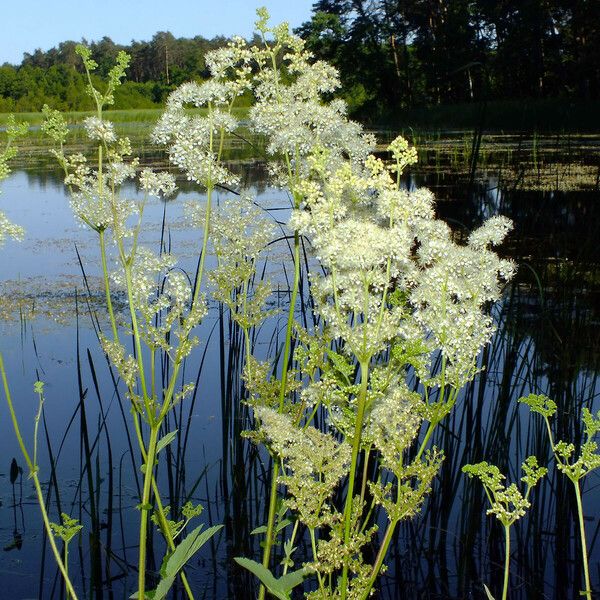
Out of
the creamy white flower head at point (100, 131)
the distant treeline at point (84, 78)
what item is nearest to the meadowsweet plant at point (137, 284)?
the creamy white flower head at point (100, 131)

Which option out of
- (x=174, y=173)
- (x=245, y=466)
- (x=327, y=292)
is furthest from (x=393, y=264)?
(x=174, y=173)

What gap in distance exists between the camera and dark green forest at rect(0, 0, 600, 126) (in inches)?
424

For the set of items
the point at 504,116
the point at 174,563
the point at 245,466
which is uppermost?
the point at 504,116

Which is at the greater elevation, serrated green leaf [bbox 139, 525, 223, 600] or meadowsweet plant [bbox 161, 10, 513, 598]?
meadowsweet plant [bbox 161, 10, 513, 598]

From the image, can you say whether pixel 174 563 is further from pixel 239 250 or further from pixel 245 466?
pixel 245 466

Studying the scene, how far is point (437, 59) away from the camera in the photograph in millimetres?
17578

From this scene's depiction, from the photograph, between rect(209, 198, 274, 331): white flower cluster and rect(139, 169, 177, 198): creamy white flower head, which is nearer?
rect(139, 169, 177, 198): creamy white flower head

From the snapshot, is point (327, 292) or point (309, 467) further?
point (327, 292)

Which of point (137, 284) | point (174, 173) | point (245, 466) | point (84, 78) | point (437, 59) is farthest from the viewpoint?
point (84, 78)

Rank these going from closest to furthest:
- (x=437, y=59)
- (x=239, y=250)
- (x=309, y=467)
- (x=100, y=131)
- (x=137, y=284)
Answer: (x=309, y=467), (x=100, y=131), (x=137, y=284), (x=239, y=250), (x=437, y=59)

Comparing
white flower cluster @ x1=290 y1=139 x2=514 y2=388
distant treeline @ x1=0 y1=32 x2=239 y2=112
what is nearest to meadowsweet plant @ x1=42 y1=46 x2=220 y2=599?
white flower cluster @ x1=290 y1=139 x2=514 y2=388

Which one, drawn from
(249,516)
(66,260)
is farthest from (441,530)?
(66,260)

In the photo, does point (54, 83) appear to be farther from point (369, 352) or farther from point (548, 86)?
point (369, 352)

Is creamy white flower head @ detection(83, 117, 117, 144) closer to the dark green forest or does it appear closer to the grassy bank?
the dark green forest
